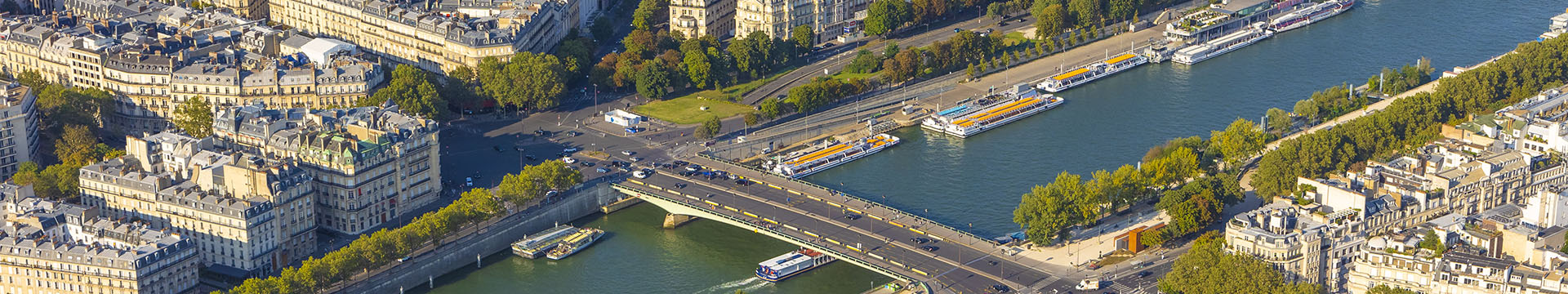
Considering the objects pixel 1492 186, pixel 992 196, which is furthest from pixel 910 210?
pixel 1492 186

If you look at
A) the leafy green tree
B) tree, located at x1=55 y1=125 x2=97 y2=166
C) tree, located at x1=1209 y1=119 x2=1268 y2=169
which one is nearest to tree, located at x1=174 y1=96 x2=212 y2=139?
tree, located at x1=55 y1=125 x2=97 y2=166

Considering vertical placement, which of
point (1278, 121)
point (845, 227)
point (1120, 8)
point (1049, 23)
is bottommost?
point (845, 227)

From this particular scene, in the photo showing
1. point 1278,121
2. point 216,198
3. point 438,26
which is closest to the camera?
point 216,198

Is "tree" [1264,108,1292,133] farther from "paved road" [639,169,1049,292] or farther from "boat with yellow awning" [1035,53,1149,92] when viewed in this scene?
"paved road" [639,169,1049,292]

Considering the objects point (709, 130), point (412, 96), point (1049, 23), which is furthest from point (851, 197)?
point (1049, 23)

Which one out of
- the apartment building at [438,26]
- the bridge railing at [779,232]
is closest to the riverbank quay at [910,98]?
the bridge railing at [779,232]

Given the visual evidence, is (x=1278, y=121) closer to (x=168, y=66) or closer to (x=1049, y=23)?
(x=1049, y=23)
